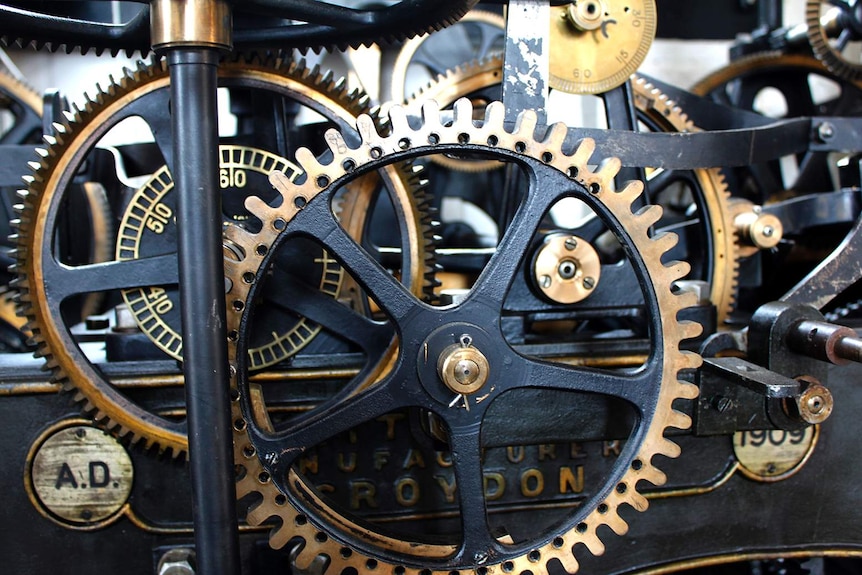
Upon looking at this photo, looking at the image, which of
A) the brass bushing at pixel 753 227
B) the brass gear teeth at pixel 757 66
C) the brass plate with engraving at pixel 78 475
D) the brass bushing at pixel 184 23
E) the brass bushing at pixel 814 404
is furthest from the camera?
the brass gear teeth at pixel 757 66

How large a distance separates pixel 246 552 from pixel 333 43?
0.89 m

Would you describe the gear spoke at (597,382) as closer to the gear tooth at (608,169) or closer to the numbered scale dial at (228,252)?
the gear tooth at (608,169)

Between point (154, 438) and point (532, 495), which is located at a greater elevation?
point (154, 438)

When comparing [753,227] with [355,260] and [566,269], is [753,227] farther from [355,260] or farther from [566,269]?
[355,260]

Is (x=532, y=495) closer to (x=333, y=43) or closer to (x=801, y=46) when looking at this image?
(x=333, y=43)

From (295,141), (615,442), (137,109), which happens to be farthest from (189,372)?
(615,442)

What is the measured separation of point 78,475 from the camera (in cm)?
143

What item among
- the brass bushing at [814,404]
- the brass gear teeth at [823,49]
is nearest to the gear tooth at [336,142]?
the brass bushing at [814,404]

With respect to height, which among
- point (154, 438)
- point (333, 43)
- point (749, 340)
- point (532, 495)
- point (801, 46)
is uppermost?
point (801, 46)

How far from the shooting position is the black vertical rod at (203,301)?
1048mm

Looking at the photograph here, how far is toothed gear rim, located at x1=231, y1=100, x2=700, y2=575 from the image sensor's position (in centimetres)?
117

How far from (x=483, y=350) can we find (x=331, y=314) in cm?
34

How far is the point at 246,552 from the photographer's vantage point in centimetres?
151

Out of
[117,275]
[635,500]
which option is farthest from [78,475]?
[635,500]
